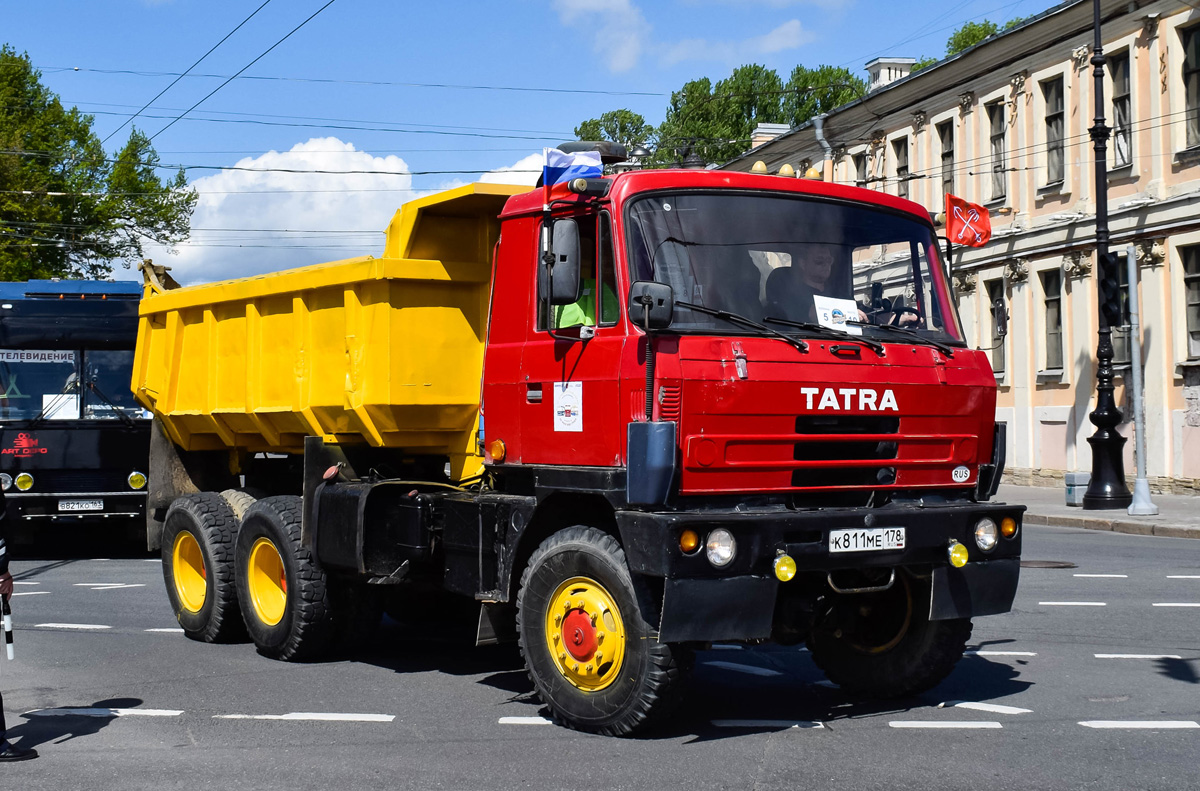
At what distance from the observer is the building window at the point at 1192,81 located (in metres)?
27.0

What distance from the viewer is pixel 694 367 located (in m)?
6.71

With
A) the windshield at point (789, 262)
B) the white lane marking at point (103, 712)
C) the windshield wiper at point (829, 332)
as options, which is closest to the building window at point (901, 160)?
the windshield at point (789, 262)

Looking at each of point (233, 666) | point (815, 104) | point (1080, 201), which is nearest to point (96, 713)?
point (233, 666)

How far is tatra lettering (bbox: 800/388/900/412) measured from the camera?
22.8 ft

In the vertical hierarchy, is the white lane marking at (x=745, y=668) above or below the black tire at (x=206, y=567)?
below

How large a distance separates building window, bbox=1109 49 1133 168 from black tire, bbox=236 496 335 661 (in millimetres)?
23086

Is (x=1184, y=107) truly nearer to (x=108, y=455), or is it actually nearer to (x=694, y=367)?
(x=108, y=455)

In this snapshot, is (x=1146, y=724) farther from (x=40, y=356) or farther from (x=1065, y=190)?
(x=1065, y=190)

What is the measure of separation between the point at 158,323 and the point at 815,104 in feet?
202

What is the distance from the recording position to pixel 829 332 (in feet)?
23.6

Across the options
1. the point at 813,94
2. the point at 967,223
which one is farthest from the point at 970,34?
the point at 967,223

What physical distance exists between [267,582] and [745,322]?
440 centimetres

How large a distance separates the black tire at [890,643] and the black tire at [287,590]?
10.3 feet

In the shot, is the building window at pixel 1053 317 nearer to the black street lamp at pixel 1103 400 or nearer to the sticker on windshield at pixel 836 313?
the black street lamp at pixel 1103 400
